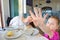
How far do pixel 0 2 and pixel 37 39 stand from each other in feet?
1.33

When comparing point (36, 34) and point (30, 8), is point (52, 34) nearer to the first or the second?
point (36, 34)

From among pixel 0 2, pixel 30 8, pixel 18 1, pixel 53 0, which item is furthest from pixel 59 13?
pixel 0 2

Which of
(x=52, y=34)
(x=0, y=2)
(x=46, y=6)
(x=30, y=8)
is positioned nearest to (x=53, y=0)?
(x=46, y=6)

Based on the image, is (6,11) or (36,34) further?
(6,11)

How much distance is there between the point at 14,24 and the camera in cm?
72

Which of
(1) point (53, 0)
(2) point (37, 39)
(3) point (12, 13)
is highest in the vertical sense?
(1) point (53, 0)

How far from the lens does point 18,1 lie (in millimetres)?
723

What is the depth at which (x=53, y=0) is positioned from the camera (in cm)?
67

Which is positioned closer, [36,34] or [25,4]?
[36,34]

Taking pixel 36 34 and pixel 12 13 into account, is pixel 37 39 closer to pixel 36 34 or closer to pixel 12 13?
pixel 36 34

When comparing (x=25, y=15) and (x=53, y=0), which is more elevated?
(x=53, y=0)

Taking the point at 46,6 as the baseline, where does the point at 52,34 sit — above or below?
below

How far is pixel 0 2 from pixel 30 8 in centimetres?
24

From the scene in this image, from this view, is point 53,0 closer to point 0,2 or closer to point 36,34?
point 36,34
